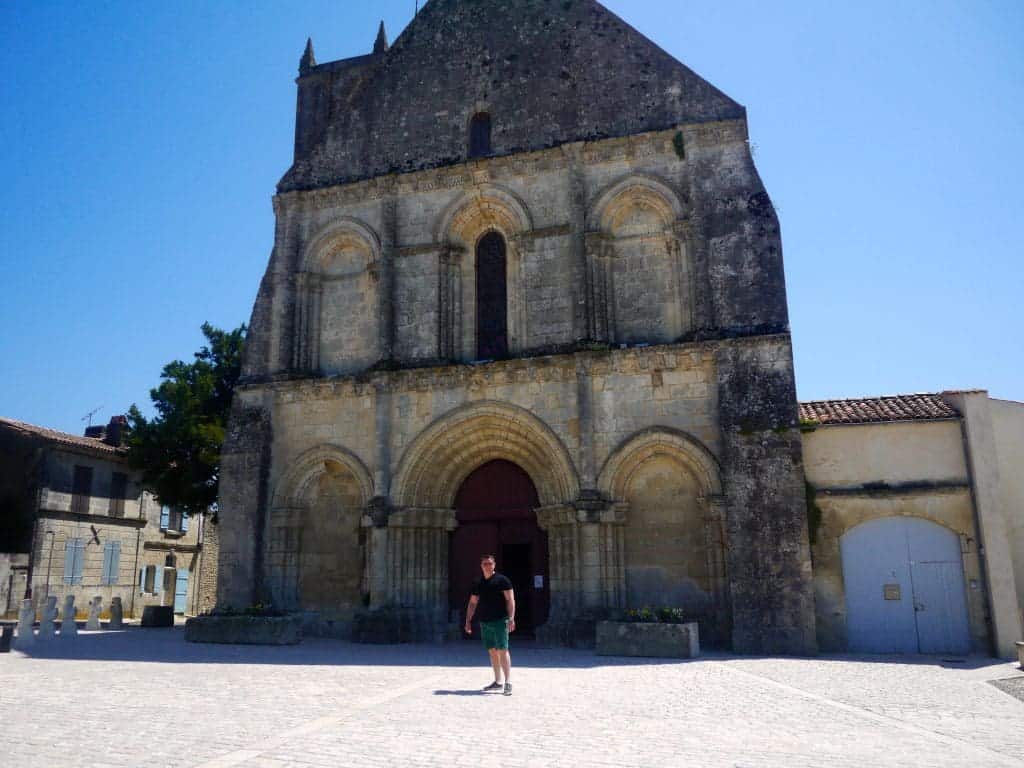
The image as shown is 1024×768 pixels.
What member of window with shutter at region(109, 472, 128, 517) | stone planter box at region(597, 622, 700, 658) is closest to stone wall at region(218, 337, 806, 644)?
stone planter box at region(597, 622, 700, 658)

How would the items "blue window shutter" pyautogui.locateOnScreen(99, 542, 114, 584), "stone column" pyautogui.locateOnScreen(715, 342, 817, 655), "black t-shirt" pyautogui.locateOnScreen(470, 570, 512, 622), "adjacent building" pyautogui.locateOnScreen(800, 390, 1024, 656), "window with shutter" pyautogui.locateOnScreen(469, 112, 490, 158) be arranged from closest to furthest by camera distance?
"black t-shirt" pyautogui.locateOnScreen(470, 570, 512, 622)
"stone column" pyautogui.locateOnScreen(715, 342, 817, 655)
"adjacent building" pyautogui.locateOnScreen(800, 390, 1024, 656)
"window with shutter" pyautogui.locateOnScreen(469, 112, 490, 158)
"blue window shutter" pyautogui.locateOnScreen(99, 542, 114, 584)

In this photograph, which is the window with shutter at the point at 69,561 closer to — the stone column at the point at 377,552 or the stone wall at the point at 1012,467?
the stone column at the point at 377,552

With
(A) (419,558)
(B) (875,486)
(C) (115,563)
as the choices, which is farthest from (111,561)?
(B) (875,486)

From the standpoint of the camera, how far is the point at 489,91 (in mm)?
17812

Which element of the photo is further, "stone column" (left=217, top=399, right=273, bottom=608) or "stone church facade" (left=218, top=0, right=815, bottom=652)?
"stone column" (left=217, top=399, right=273, bottom=608)

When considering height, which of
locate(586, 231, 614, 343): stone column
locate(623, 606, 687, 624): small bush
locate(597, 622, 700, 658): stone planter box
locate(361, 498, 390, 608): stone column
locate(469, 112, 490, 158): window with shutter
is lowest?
locate(597, 622, 700, 658): stone planter box

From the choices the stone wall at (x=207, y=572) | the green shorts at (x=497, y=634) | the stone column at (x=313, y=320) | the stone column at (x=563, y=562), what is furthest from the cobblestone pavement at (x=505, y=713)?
the stone wall at (x=207, y=572)

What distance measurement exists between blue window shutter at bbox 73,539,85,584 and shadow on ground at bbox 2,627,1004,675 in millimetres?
13076

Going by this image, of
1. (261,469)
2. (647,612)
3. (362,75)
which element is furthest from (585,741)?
(362,75)

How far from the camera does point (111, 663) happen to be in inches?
445

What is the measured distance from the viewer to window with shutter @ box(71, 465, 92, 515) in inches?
1065

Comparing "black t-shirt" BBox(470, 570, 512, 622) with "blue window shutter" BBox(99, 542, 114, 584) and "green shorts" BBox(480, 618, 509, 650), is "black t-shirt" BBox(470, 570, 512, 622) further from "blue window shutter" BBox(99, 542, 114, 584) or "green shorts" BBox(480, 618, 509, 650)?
"blue window shutter" BBox(99, 542, 114, 584)

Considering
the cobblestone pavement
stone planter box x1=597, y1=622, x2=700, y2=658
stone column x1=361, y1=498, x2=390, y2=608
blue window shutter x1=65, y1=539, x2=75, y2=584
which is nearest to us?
the cobblestone pavement

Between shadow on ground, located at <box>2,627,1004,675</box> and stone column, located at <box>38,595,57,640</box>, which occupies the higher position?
stone column, located at <box>38,595,57,640</box>
